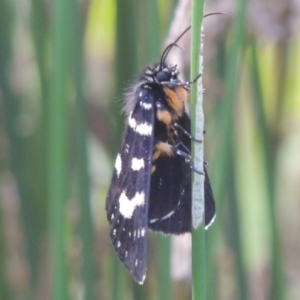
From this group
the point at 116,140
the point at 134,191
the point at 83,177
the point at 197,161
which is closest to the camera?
the point at 197,161

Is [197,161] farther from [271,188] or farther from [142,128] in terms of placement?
[271,188]

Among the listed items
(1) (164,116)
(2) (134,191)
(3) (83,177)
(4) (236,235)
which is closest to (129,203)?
(2) (134,191)

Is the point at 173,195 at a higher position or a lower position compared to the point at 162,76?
lower

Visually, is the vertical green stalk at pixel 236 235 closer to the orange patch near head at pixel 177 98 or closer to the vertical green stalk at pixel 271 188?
the vertical green stalk at pixel 271 188

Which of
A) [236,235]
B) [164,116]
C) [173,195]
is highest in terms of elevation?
[164,116]

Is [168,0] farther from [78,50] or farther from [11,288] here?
[11,288]

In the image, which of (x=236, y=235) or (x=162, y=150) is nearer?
(x=162, y=150)
